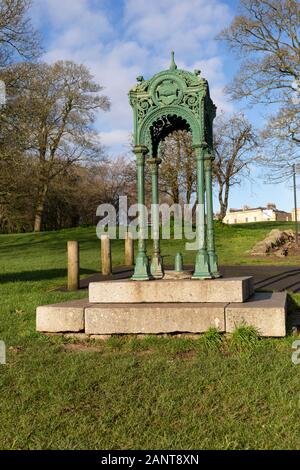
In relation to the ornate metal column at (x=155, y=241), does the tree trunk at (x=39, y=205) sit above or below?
above

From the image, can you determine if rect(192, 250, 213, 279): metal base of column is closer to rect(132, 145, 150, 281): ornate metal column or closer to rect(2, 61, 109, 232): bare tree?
rect(132, 145, 150, 281): ornate metal column

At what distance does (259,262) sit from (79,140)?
25.6 m

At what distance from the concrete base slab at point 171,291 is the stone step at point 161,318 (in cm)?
13

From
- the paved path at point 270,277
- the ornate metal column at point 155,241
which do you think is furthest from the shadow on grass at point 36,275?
the ornate metal column at point 155,241

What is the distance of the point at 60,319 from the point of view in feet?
20.5

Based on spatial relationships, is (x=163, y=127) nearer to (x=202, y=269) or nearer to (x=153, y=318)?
(x=202, y=269)

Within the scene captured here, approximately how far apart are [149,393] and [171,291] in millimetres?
2453

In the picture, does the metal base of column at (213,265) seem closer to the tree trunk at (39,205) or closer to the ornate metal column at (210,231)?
the ornate metal column at (210,231)

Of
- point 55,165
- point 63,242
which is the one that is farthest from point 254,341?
point 55,165

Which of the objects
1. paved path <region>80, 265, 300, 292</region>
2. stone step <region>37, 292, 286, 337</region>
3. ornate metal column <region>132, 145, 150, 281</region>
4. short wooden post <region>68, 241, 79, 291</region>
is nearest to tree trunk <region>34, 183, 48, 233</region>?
paved path <region>80, 265, 300, 292</region>

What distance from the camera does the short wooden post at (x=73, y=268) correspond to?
38.9 ft

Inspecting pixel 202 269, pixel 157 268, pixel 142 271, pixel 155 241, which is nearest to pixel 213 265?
pixel 202 269

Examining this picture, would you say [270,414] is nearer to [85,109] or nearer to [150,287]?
[150,287]

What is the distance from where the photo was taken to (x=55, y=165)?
38.9 m
